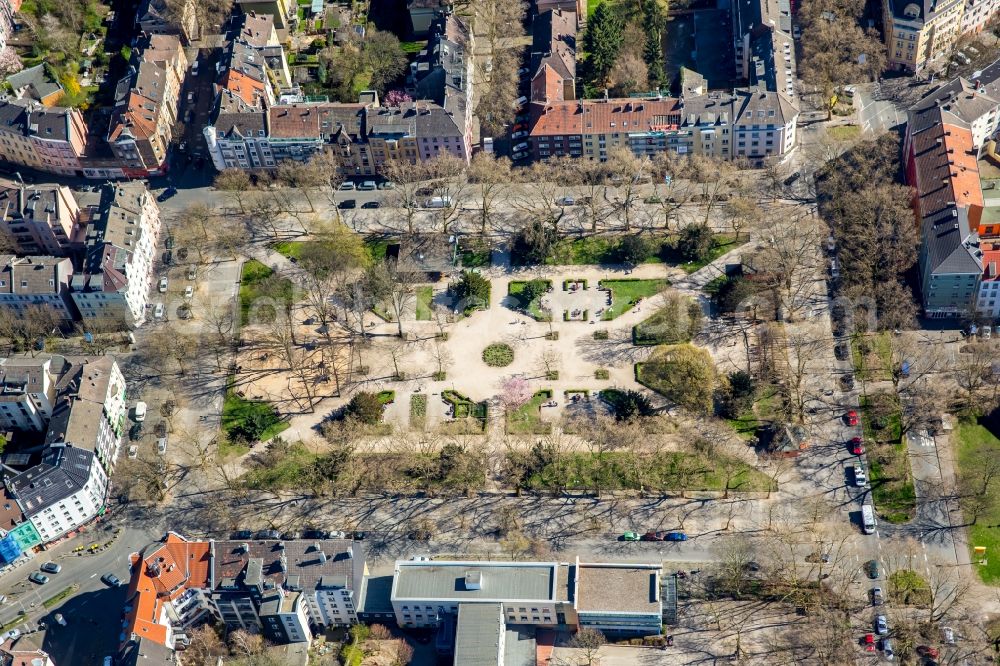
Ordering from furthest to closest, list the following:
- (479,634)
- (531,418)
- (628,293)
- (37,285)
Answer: (628,293) → (37,285) → (531,418) → (479,634)

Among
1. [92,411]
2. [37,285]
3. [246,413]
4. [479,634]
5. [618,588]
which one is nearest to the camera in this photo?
[479,634]

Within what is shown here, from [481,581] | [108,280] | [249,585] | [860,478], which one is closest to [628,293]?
[860,478]

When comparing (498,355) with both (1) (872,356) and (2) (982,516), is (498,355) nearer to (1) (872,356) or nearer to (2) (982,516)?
(1) (872,356)

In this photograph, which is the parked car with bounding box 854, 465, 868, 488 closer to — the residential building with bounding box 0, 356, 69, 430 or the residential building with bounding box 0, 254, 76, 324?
the residential building with bounding box 0, 356, 69, 430

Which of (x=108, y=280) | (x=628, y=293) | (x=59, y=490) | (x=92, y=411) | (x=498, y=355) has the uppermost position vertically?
(x=628, y=293)

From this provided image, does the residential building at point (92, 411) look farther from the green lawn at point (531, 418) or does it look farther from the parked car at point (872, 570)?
the parked car at point (872, 570)

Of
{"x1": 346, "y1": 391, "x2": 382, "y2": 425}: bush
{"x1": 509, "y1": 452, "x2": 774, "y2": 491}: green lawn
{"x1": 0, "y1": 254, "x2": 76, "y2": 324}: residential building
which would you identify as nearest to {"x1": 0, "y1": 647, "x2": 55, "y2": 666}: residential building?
{"x1": 346, "y1": 391, "x2": 382, "y2": 425}: bush

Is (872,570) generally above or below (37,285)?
below
